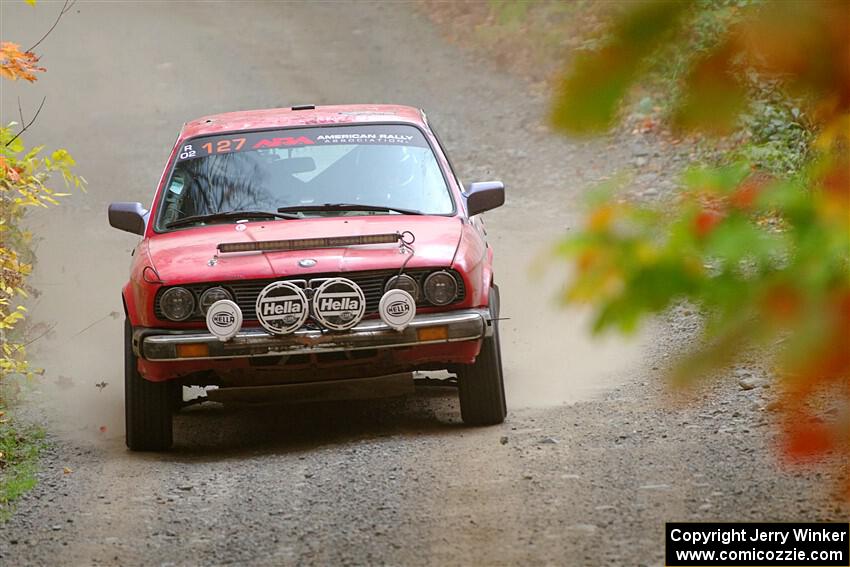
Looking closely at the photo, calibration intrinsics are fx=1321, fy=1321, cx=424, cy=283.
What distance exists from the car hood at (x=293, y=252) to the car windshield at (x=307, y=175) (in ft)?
0.69

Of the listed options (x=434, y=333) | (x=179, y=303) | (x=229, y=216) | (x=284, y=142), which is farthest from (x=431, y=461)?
(x=284, y=142)

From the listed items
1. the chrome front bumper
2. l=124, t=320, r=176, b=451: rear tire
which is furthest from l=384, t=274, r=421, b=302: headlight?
l=124, t=320, r=176, b=451: rear tire

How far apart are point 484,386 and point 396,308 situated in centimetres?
93

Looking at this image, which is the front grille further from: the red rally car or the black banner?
the black banner

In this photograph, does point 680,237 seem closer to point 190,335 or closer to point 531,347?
point 190,335

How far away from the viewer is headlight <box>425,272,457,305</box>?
707 centimetres

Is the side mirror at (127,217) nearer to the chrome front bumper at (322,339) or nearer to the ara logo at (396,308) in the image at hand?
the chrome front bumper at (322,339)

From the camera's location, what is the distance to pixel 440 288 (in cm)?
709

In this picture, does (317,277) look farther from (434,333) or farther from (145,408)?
(145,408)

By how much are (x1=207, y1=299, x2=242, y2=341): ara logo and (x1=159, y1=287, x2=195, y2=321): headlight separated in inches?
10.2

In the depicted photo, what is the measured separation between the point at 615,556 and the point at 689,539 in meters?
0.30

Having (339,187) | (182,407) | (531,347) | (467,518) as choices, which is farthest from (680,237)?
(531,347)

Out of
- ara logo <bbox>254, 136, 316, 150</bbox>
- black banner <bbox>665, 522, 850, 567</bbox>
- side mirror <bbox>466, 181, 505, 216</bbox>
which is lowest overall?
black banner <bbox>665, 522, 850, 567</bbox>

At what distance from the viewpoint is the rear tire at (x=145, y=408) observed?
7434 mm
